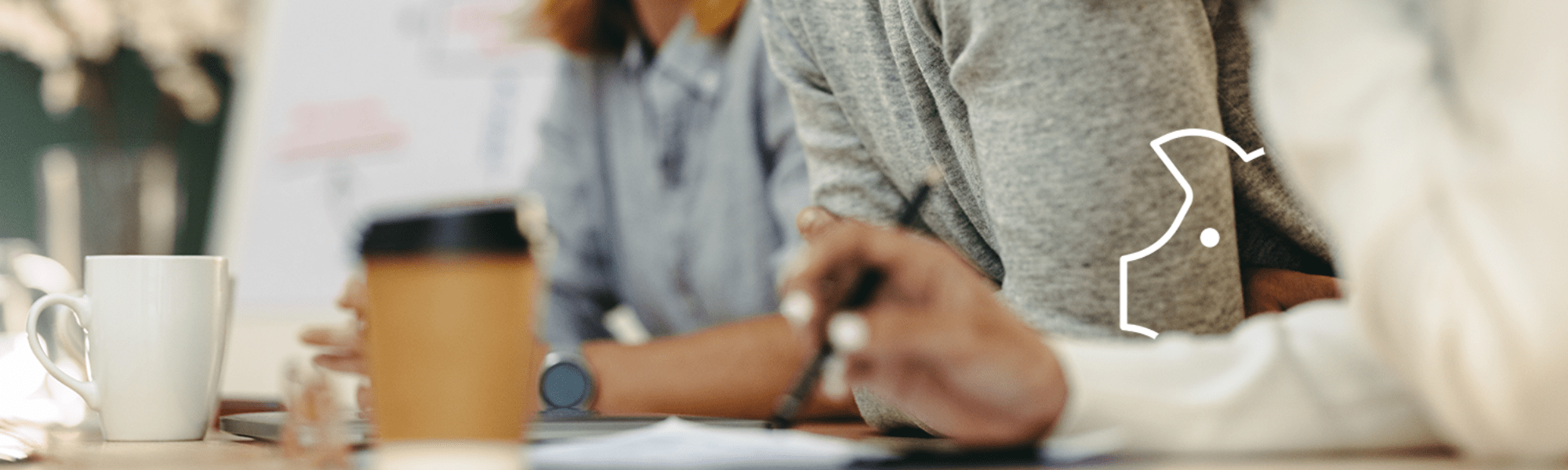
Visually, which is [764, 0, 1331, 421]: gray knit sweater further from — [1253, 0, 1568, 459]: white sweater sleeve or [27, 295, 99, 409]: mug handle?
[27, 295, 99, 409]: mug handle

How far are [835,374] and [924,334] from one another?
0.17 ft

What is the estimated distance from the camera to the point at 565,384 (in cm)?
107

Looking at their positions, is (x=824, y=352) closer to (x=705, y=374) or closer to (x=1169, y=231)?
(x=1169, y=231)

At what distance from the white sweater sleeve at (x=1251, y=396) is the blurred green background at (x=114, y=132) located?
2.32 m

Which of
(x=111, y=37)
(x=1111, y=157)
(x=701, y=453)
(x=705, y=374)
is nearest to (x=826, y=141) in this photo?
(x=705, y=374)

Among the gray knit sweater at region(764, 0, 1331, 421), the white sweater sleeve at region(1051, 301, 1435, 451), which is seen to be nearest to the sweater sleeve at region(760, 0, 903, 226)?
the gray knit sweater at region(764, 0, 1331, 421)

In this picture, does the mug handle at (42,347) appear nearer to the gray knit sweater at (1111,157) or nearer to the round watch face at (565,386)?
the round watch face at (565,386)

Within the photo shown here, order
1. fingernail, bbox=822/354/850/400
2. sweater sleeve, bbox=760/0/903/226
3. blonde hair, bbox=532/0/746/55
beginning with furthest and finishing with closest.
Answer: blonde hair, bbox=532/0/746/55
sweater sleeve, bbox=760/0/903/226
fingernail, bbox=822/354/850/400

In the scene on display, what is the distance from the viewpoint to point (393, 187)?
6.98ft

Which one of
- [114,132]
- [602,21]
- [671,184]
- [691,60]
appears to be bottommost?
[671,184]

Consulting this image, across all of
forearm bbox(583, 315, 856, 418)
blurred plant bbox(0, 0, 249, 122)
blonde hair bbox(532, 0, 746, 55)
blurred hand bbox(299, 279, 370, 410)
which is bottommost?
forearm bbox(583, 315, 856, 418)

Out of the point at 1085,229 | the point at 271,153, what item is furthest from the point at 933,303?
the point at 271,153

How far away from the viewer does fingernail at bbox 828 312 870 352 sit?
47 centimetres

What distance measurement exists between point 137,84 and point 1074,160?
7.60 feet
